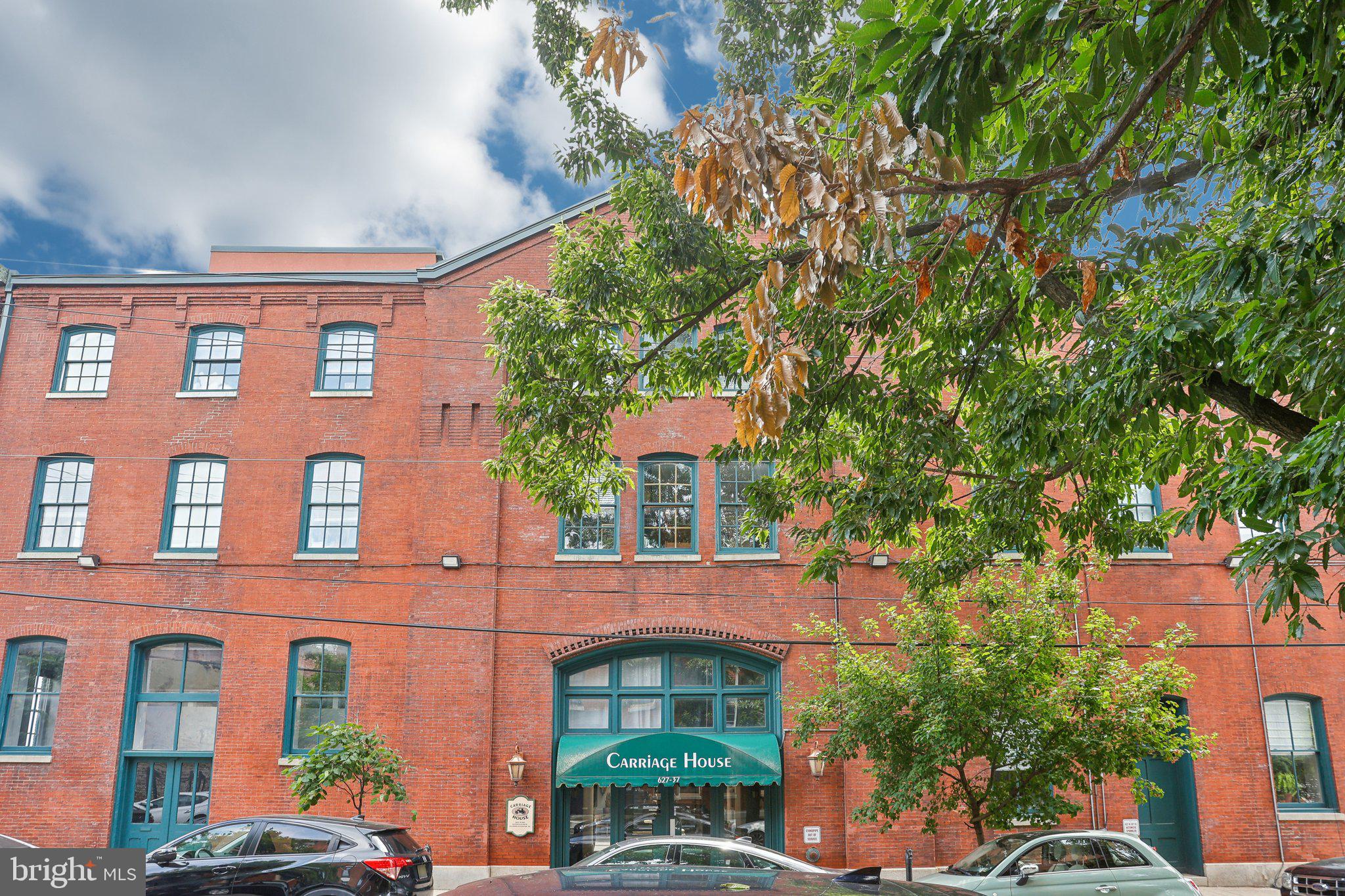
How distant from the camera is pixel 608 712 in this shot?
740 inches

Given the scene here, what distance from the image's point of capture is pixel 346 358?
21.0m

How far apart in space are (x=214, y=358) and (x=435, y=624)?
7930mm

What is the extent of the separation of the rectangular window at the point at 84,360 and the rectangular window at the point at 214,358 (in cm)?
175

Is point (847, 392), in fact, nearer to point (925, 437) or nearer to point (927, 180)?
point (925, 437)

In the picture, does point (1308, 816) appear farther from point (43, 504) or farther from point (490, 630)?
point (43, 504)

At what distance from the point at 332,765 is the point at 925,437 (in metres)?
11.0

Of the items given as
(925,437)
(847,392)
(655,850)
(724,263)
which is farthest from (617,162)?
(655,850)

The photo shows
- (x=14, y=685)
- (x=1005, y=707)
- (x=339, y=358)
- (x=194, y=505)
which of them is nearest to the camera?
(x=1005, y=707)

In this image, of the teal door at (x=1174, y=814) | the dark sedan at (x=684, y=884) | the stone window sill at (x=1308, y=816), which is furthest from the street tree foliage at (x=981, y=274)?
the stone window sill at (x=1308, y=816)

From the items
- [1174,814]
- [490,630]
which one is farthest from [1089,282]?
[1174,814]

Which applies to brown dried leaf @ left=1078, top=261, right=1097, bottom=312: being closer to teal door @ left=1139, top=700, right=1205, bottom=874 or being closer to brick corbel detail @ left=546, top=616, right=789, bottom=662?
brick corbel detail @ left=546, top=616, right=789, bottom=662

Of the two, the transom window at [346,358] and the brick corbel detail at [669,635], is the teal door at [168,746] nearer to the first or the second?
the transom window at [346,358]

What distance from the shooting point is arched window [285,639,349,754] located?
1884 centimetres

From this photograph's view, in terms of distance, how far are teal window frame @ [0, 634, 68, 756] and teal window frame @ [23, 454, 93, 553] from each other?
184 cm
